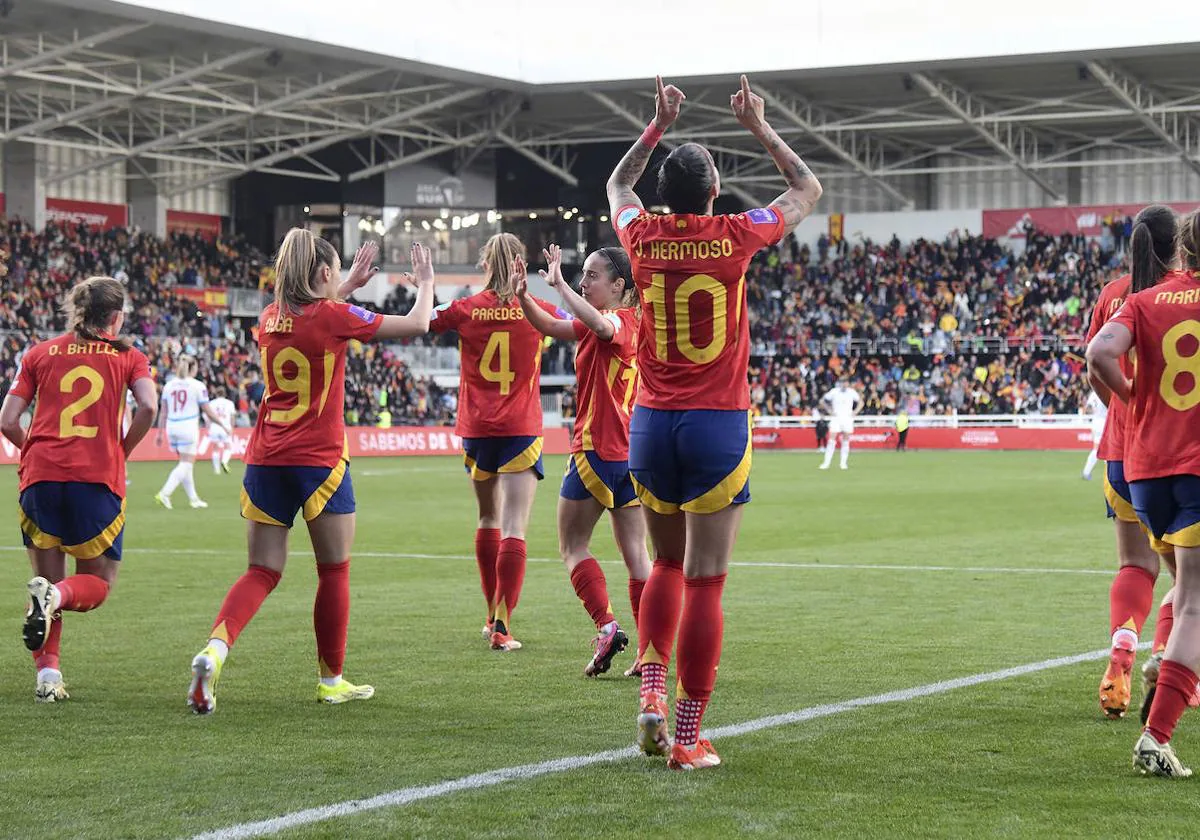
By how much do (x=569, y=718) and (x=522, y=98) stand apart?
4425 cm

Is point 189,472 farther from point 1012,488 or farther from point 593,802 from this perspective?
point 593,802

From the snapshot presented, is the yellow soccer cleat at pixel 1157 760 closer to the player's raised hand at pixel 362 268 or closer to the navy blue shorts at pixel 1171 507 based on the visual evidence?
the navy blue shorts at pixel 1171 507

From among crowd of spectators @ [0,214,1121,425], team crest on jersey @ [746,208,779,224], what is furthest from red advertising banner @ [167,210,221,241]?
team crest on jersey @ [746,208,779,224]

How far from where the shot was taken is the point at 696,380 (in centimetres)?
617

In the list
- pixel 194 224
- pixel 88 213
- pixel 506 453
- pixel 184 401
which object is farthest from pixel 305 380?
pixel 194 224

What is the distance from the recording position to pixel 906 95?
1932 inches

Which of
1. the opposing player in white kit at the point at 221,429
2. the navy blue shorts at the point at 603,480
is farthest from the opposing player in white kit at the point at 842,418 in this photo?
the navy blue shorts at the point at 603,480

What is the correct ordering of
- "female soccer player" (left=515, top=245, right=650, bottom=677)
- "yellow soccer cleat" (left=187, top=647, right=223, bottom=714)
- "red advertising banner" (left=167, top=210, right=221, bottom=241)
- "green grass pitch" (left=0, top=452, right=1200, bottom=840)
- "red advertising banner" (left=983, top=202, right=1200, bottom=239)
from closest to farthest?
"green grass pitch" (left=0, top=452, right=1200, bottom=840), "yellow soccer cleat" (left=187, top=647, right=223, bottom=714), "female soccer player" (left=515, top=245, right=650, bottom=677), "red advertising banner" (left=983, top=202, right=1200, bottom=239), "red advertising banner" (left=167, top=210, right=221, bottom=241)

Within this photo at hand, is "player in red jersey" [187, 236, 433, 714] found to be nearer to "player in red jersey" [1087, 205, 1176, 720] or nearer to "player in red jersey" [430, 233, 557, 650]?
"player in red jersey" [430, 233, 557, 650]

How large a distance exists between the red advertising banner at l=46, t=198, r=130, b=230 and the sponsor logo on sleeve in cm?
4891

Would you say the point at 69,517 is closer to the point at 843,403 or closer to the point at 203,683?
the point at 203,683

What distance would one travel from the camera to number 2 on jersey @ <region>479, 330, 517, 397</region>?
9.27 metres

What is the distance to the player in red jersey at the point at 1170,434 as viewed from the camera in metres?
5.84

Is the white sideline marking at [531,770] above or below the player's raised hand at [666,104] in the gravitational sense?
below
